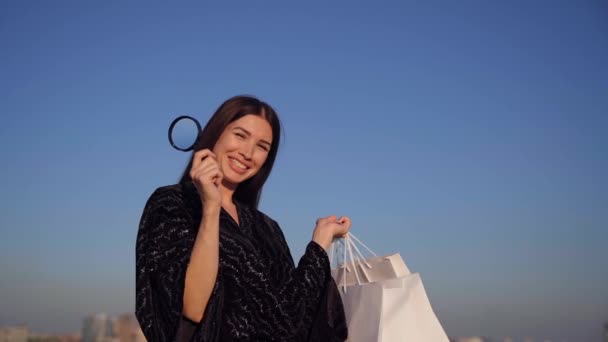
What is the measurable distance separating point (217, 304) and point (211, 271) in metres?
0.18

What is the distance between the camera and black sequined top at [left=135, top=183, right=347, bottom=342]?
2787 mm

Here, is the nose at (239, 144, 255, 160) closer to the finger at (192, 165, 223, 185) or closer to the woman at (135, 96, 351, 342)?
the woman at (135, 96, 351, 342)

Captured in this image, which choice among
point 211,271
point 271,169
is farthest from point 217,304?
point 271,169

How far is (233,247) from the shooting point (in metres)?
3.07

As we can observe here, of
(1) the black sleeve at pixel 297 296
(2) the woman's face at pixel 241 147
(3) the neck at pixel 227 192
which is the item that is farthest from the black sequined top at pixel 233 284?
(2) the woman's face at pixel 241 147

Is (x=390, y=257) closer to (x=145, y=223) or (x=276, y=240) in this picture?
(x=276, y=240)

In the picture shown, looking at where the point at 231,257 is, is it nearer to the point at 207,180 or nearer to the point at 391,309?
the point at 207,180

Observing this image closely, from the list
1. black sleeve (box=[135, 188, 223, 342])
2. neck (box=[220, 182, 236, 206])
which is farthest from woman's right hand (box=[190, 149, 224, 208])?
neck (box=[220, 182, 236, 206])

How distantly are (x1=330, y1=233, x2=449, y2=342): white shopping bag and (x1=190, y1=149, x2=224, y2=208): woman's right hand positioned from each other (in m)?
0.96

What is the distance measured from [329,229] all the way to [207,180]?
0.91 meters

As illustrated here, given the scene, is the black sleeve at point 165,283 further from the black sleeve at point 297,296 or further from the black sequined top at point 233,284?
the black sleeve at point 297,296

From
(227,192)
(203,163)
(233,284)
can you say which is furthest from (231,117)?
(233,284)

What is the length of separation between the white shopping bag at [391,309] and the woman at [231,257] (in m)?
0.12

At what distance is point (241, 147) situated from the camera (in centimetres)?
335
